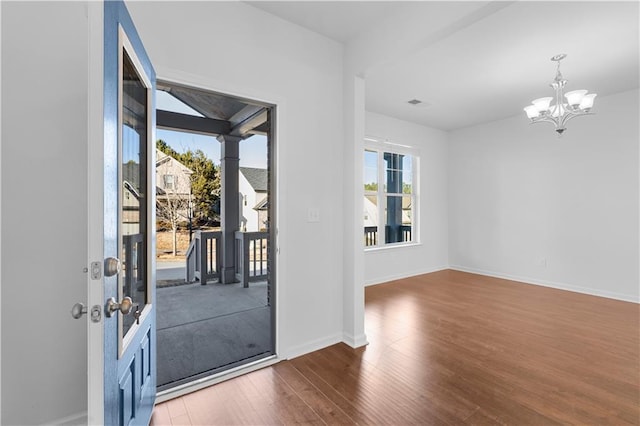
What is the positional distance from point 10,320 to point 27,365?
25cm

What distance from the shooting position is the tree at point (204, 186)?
588cm

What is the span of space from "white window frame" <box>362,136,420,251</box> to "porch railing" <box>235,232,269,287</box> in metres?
1.90

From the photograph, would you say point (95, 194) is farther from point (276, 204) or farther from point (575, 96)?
point (575, 96)

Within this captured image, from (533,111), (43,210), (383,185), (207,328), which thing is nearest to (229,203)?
(207,328)

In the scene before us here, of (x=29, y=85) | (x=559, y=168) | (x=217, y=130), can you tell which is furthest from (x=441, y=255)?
(x=29, y=85)

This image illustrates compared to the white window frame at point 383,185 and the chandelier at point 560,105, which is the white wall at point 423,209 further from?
the chandelier at point 560,105

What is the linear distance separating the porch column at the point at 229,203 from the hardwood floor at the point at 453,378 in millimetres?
2901

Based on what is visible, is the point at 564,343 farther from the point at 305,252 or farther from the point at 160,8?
the point at 160,8

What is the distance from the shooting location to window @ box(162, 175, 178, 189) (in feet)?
19.0

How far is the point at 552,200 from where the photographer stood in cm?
482

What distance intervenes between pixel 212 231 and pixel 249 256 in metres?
0.85

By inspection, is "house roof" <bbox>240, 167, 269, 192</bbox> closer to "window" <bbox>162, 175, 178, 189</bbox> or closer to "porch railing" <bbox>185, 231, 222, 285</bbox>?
"window" <bbox>162, 175, 178, 189</bbox>

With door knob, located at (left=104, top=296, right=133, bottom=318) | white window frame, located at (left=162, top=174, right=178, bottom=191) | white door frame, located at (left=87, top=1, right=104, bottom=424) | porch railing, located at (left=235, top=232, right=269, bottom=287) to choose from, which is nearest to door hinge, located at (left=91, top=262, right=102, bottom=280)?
white door frame, located at (left=87, top=1, right=104, bottom=424)

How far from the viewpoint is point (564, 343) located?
9.23ft
